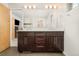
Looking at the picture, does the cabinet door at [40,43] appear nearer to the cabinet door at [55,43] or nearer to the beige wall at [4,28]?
the cabinet door at [55,43]

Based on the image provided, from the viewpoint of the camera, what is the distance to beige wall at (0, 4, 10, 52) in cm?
268

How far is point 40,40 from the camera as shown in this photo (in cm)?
344

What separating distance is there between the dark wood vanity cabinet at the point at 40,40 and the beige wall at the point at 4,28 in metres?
0.51

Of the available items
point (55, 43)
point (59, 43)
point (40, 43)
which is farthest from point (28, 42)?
point (59, 43)

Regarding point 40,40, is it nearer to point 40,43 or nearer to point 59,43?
point 40,43

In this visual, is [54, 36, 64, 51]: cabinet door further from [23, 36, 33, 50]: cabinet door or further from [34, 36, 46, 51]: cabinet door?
[23, 36, 33, 50]: cabinet door

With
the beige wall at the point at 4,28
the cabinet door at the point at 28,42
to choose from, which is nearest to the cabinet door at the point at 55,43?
the cabinet door at the point at 28,42

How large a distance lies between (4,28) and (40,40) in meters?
1.12

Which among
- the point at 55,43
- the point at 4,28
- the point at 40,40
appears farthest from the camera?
the point at 40,40

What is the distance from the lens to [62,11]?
3158mm

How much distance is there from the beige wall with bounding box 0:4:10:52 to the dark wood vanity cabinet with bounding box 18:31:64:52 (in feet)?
1.66

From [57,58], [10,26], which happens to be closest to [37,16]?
[10,26]

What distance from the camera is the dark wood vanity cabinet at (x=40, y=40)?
3299 millimetres

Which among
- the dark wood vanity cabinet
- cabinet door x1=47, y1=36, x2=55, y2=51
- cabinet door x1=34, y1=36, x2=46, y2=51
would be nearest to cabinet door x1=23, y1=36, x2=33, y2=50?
the dark wood vanity cabinet
